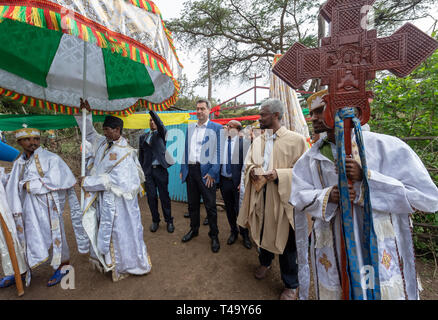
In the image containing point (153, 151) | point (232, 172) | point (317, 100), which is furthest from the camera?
point (153, 151)

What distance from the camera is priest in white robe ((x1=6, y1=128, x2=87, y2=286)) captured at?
238 centimetres

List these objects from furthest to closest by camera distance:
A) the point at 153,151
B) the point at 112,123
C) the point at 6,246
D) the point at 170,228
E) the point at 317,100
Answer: the point at 170,228 → the point at 153,151 → the point at 112,123 → the point at 6,246 → the point at 317,100

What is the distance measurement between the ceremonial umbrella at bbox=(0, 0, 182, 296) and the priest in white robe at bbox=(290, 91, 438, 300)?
1.63 metres

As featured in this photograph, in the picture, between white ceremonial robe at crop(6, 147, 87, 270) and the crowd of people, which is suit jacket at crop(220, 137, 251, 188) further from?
white ceremonial robe at crop(6, 147, 87, 270)

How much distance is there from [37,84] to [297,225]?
161 inches

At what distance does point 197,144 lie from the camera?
3.21 metres

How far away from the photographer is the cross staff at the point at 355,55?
1002 millimetres

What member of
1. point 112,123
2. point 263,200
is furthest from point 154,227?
point 263,200

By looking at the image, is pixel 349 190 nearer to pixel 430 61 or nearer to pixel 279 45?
pixel 430 61

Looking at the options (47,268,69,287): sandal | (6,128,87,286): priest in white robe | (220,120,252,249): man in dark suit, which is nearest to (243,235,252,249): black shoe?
(220,120,252,249): man in dark suit

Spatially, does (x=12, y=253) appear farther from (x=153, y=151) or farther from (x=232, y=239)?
(x=232, y=239)

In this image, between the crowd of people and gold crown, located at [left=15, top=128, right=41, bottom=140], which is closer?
the crowd of people

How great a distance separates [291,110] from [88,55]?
326cm

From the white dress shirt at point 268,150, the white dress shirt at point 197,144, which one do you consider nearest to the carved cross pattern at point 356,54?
the white dress shirt at point 268,150
